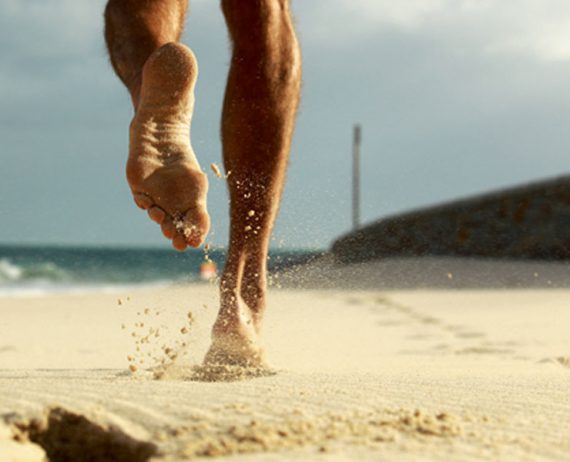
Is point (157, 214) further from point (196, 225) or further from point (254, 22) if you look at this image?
point (254, 22)

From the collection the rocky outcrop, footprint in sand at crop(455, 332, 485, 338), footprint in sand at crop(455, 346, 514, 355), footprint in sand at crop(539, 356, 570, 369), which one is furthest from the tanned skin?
the rocky outcrop

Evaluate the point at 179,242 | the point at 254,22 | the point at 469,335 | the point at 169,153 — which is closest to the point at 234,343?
the point at 179,242

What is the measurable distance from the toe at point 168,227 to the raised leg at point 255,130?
1.20ft

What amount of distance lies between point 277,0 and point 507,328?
2291mm

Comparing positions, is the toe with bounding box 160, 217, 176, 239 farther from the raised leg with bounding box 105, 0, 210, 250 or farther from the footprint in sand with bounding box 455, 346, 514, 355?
the footprint in sand with bounding box 455, 346, 514, 355

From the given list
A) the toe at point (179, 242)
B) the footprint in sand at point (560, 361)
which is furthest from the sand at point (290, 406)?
the toe at point (179, 242)

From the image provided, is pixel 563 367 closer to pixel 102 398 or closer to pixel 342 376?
pixel 342 376

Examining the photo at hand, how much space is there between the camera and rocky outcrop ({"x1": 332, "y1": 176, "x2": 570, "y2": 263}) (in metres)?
8.40

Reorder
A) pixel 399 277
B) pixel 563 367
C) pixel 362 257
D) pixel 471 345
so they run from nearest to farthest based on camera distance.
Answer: pixel 563 367
pixel 471 345
pixel 399 277
pixel 362 257

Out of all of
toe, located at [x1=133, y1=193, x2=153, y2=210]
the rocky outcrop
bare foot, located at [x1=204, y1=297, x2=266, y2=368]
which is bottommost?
bare foot, located at [x1=204, y1=297, x2=266, y2=368]

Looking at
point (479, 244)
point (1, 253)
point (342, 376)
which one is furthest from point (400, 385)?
point (1, 253)

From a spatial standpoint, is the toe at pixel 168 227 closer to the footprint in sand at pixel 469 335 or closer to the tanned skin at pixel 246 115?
the tanned skin at pixel 246 115

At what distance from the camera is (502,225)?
861 cm

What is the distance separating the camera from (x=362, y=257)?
9719 millimetres
